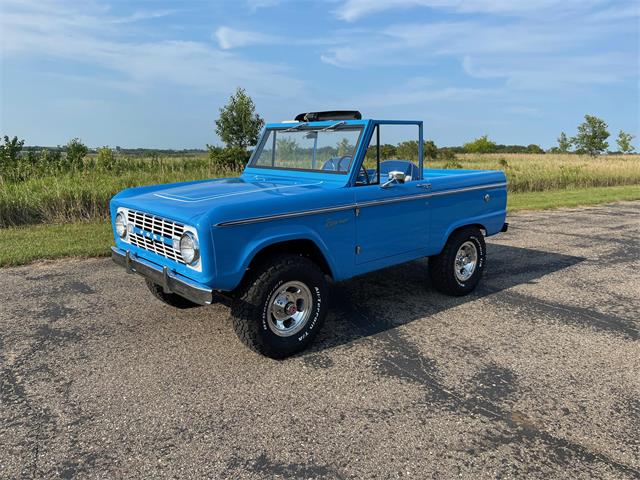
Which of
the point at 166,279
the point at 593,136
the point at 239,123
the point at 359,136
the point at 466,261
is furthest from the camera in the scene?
the point at 593,136

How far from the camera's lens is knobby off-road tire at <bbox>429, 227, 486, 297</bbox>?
5297 mm

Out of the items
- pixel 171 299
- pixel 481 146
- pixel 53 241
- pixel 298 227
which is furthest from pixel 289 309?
pixel 481 146

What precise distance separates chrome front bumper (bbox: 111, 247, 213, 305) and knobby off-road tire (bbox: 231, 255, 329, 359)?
32 cm

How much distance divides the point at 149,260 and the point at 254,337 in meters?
1.15

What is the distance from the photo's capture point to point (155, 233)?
12.7 feet

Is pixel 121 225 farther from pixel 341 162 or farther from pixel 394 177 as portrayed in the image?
pixel 394 177

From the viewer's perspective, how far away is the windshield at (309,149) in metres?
4.66

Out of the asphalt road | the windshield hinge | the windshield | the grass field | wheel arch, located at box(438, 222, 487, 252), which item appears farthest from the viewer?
the grass field

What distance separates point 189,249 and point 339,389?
4.90 ft

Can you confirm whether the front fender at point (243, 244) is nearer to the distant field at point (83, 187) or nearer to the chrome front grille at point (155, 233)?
the chrome front grille at point (155, 233)

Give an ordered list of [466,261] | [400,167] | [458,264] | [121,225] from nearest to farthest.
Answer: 1. [121,225]
2. [400,167]
3. [458,264]
4. [466,261]

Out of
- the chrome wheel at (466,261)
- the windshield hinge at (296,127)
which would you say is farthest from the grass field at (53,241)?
the chrome wheel at (466,261)

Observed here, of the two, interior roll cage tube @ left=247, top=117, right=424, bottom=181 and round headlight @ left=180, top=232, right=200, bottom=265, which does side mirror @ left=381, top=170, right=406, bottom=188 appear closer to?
interior roll cage tube @ left=247, top=117, right=424, bottom=181

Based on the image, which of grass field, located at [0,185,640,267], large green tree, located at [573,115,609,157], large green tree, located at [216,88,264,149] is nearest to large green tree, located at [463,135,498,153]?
large green tree, located at [573,115,609,157]
